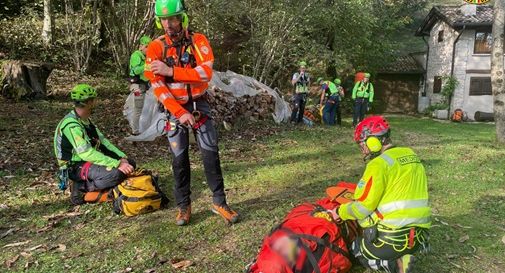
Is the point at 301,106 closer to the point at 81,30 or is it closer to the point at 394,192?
the point at 81,30

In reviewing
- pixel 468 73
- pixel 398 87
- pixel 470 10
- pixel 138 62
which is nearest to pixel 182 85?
pixel 138 62

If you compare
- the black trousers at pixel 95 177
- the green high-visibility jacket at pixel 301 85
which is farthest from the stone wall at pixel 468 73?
the black trousers at pixel 95 177

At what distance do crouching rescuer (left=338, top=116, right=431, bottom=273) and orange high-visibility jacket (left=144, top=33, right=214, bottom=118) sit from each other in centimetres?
163

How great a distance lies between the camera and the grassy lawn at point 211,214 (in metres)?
3.92

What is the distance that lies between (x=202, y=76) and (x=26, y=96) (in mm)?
9194

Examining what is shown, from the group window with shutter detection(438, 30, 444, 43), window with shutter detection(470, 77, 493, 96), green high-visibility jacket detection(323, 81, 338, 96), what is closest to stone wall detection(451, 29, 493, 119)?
window with shutter detection(470, 77, 493, 96)

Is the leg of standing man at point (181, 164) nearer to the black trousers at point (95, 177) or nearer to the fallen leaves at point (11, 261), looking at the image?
the black trousers at point (95, 177)

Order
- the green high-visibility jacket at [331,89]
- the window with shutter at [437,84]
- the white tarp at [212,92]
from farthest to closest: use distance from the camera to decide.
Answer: the window with shutter at [437,84]
the green high-visibility jacket at [331,89]
the white tarp at [212,92]

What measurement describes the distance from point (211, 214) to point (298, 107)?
8.76 m

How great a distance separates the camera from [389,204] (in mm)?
3230

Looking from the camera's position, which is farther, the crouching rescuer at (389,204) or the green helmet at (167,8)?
the green helmet at (167,8)

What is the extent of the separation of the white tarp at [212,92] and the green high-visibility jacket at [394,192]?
584cm

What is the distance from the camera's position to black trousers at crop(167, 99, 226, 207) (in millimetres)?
4324

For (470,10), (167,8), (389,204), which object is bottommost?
(389,204)
